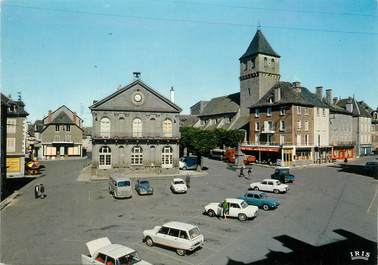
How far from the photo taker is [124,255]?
45.8 ft

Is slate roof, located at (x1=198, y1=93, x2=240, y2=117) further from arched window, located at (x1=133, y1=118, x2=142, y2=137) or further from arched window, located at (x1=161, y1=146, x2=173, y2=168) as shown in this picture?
arched window, located at (x1=133, y1=118, x2=142, y2=137)

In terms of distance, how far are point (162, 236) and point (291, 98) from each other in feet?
146

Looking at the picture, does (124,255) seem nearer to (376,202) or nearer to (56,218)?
(56,218)

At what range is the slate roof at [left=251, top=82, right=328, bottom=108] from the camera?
184 ft

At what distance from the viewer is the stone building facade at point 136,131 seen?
4303 centimetres

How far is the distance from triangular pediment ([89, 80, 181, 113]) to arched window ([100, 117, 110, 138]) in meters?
1.58

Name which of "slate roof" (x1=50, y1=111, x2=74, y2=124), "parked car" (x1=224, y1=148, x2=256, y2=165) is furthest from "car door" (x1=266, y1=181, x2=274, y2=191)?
"slate roof" (x1=50, y1=111, x2=74, y2=124)

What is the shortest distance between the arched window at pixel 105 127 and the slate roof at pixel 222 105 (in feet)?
122

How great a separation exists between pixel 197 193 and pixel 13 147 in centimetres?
2676

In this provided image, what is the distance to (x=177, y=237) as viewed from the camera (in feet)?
55.7

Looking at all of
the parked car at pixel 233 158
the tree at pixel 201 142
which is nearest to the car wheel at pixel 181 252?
the tree at pixel 201 142

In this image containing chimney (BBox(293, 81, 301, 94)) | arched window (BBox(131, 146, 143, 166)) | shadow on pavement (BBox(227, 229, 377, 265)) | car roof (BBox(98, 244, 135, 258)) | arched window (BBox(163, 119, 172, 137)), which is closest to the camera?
car roof (BBox(98, 244, 135, 258))

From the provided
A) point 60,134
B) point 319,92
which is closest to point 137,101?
point 60,134

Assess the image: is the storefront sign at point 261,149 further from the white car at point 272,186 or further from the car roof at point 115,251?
the car roof at point 115,251
